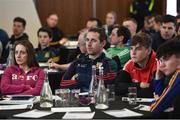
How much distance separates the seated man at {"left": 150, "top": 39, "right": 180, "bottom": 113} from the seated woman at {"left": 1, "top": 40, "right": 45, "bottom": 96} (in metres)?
1.20

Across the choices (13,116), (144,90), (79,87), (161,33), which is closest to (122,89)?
(144,90)

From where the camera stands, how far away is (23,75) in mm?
3566

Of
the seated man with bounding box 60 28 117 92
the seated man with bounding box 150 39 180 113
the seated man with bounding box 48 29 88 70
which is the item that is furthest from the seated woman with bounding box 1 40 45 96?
the seated man with bounding box 150 39 180 113

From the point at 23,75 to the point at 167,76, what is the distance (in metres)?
1.55

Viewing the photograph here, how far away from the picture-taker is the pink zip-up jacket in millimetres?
3387

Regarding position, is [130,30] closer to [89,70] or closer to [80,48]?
[80,48]

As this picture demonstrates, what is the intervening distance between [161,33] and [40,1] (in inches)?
230

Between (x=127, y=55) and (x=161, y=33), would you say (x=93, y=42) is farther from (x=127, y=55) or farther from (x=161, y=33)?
(x=161, y=33)

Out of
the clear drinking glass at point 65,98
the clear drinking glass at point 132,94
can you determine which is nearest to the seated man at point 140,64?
the clear drinking glass at point 132,94

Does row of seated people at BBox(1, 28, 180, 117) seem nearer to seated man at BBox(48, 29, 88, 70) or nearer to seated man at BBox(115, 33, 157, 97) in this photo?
seated man at BBox(115, 33, 157, 97)

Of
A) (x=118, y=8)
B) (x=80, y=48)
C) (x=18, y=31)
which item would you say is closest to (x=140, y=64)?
(x=80, y=48)

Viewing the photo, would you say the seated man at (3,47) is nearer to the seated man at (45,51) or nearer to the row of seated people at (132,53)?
the seated man at (45,51)

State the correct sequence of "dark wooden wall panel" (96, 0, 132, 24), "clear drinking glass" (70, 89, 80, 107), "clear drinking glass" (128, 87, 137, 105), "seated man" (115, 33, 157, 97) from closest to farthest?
"clear drinking glass" (70, 89, 80, 107) → "clear drinking glass" (128, 87, 137, 105) → "seated man" (115, 33, 157, 97) → "dark wooden wall panel" (96, 0, 132, 24)

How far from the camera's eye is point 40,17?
34.5 feet
